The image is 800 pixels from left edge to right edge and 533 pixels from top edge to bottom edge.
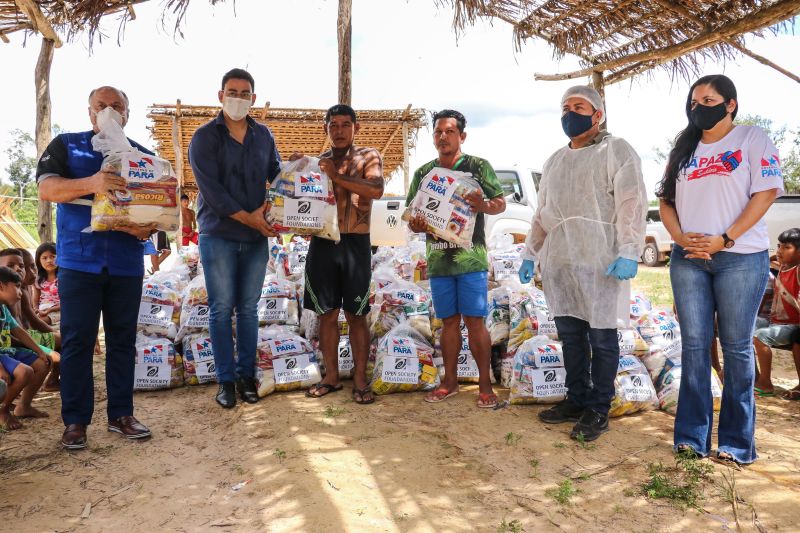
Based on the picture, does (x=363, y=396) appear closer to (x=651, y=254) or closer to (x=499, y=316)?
(x=499, y=316)

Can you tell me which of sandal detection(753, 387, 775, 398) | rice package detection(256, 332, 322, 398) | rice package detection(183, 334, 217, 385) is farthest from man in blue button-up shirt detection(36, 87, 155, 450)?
sandal detection(753, 387, 775, 398)

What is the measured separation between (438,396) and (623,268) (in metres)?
1.45

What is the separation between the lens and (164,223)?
297 centimetres

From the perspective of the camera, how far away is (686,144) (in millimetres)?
2797

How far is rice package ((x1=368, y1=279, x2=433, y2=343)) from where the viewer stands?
4297 millimetres

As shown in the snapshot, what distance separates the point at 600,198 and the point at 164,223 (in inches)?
92.5

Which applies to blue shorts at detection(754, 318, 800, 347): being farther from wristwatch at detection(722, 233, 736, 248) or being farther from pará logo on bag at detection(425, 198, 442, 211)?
pará logo on bag at detection(425, 198, 442, 211)

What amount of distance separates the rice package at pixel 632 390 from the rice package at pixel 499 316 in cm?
86

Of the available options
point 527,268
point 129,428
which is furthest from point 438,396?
point 129,428

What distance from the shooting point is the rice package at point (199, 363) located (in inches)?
159

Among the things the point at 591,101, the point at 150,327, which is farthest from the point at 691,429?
the point at 150,327

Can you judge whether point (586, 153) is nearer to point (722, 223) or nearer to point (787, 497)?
point (722, 223)

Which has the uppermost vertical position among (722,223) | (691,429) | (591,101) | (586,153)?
(591,101)

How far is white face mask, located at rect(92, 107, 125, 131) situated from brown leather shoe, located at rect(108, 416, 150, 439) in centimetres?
158
